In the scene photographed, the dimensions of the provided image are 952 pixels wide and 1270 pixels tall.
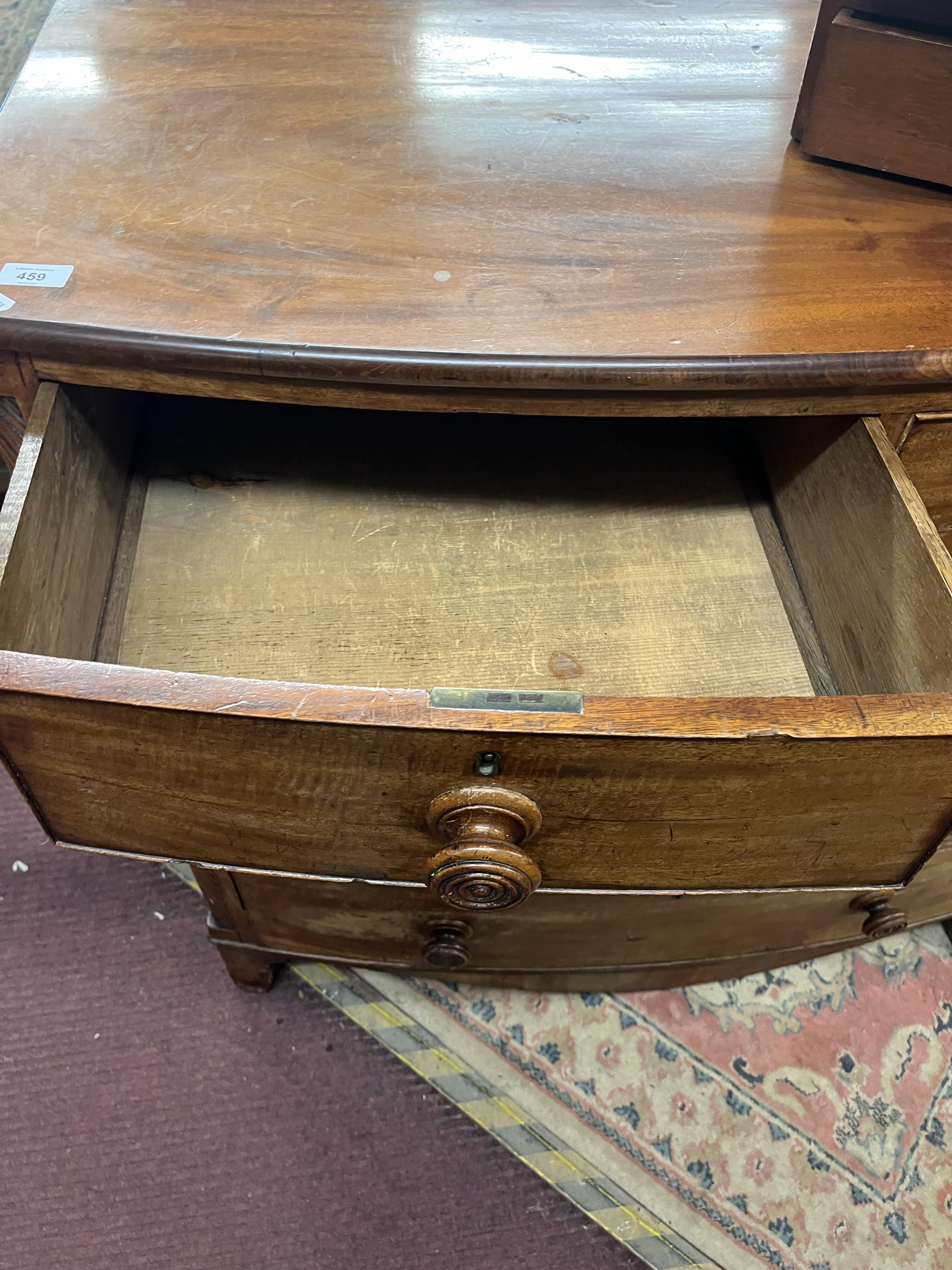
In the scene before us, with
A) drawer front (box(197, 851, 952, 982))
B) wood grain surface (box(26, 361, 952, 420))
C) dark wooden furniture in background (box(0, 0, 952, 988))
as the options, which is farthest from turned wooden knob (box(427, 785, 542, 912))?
wood grain surface (box(26, 361, 952, 420))

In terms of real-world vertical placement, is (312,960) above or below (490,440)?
below

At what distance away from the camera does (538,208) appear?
697 mm

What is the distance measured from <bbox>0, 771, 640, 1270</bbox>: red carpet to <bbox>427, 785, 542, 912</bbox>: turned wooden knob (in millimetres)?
428

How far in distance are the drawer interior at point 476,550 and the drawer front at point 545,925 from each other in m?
0.16

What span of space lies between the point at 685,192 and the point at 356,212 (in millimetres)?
258

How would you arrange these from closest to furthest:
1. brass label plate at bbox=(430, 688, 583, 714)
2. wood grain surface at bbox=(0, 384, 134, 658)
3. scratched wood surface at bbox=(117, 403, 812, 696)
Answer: brass label plate at bbox=(430, 688, 583, 714) → wood grain surface at bbox=(0, 384, 134, 658) → scratched wood surface at bbox=(117, 403, 812, 696)

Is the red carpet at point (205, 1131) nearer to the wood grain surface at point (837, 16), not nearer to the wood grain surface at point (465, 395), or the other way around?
the wood grain surface at point (465, 395)

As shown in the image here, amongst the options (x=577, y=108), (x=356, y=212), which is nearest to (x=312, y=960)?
(x=356, y=212)

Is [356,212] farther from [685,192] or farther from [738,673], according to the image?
[738,673]

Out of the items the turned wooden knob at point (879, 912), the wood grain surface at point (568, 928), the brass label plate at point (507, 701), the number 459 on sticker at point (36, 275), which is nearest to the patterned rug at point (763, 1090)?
the wood grain surface at point (568, 928)

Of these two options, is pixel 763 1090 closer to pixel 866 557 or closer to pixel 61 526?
pixel 866 557

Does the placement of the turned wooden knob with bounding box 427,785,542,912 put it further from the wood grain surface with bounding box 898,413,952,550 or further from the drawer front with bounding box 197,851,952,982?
the wood grain surface with bounding box 898,413,952,550

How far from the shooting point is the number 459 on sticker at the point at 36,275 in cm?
61

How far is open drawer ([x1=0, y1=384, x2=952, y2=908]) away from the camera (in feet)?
1.44
